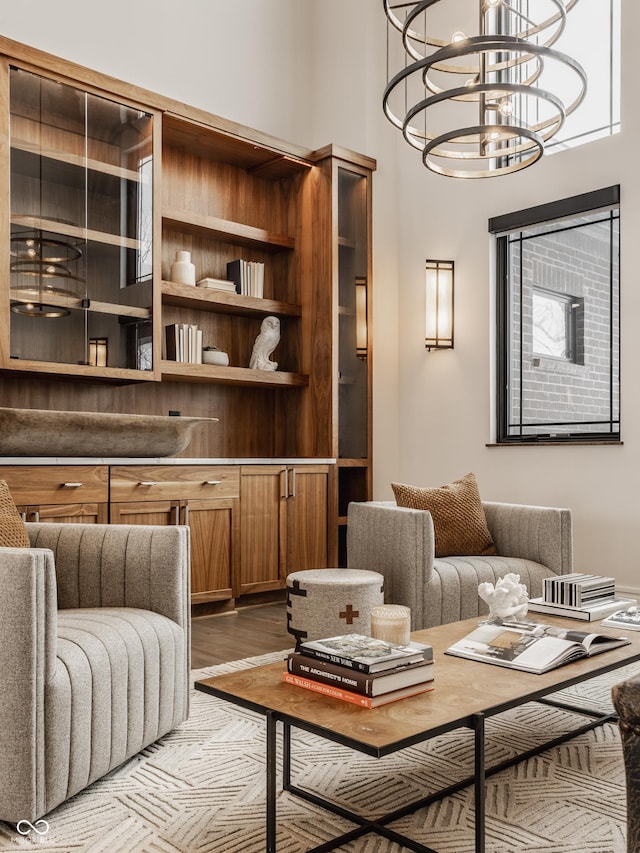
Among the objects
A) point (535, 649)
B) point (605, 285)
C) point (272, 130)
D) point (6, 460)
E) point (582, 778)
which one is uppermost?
point (272, 130)

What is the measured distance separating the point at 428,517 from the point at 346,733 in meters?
1.83

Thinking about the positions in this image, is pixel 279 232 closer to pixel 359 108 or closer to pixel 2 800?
pixel 359 108

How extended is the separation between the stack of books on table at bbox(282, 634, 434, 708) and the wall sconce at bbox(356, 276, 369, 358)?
339 centimetres

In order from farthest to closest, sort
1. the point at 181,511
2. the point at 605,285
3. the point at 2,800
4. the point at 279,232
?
the point at 279,232 → the point at 605,285 → the point at 181,511 → the point at 2,800

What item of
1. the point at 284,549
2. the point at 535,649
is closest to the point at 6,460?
the point at 284,549

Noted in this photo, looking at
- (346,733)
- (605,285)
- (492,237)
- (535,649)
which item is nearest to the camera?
(346,733)

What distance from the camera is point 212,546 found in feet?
13.2

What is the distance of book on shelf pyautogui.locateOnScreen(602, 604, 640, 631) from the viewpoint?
226 cm

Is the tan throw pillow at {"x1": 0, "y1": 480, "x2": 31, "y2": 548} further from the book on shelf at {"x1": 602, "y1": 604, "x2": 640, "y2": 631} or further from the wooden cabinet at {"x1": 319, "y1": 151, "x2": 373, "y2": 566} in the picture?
the wooden cabinet at {"x1": 319, "y1": 151, "x2": 373, "y2": 566}

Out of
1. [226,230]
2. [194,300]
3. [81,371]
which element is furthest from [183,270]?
[81,371]

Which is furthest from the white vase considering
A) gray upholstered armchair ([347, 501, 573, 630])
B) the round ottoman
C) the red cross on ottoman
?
the red cross on ottoman

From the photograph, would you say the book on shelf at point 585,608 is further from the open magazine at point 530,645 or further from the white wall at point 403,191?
the white wall at point 403,191

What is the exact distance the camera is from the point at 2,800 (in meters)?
1.69

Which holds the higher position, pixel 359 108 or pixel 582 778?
pixel 359 108
